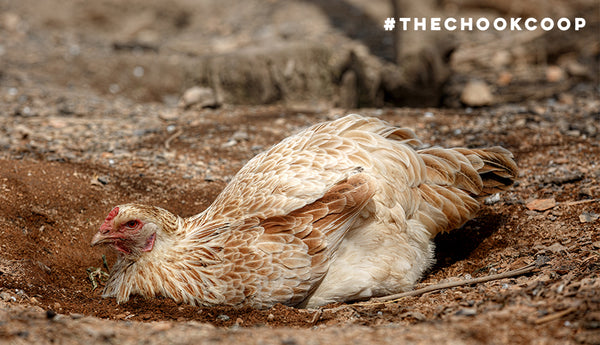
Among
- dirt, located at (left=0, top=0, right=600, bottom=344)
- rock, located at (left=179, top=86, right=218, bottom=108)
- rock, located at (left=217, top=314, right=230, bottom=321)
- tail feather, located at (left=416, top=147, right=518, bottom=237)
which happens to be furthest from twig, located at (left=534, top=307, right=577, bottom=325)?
rock, located at (left=179, top=86, right=218, bottom=108)

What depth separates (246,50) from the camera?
856 centimetres

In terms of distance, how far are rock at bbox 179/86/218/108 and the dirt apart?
105 mm

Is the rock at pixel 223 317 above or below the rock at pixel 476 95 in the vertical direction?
below

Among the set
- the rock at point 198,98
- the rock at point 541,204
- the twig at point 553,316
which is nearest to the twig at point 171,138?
the rock at point 198,98

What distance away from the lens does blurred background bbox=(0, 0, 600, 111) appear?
27.3 feet

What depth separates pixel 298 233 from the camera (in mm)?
3707

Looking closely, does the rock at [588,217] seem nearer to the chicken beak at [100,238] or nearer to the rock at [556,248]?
the rock at [556,248]

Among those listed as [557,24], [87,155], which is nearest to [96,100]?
[87,155]

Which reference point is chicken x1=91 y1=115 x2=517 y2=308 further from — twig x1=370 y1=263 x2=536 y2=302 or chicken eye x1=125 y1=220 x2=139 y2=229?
twig x1=370 y1=263 x2=536 y2=302

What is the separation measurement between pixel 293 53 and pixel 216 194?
364 cm

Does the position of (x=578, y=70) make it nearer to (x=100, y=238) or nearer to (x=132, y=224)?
(x=132, y=224)

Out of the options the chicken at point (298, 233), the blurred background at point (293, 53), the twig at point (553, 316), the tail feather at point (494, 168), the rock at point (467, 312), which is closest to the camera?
the twig at point (553, 316)

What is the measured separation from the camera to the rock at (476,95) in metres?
8.42

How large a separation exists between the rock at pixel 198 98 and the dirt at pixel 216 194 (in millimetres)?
105
